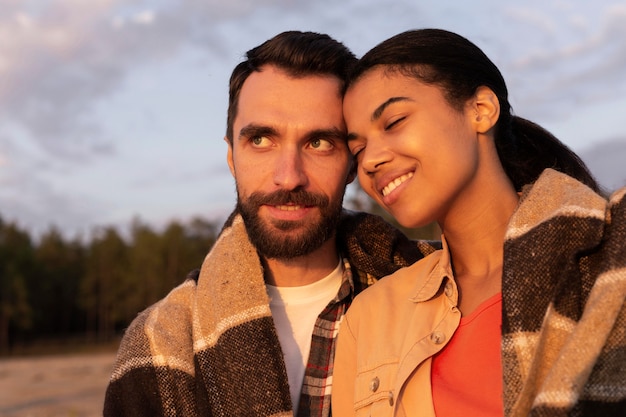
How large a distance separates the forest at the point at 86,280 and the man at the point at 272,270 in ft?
135

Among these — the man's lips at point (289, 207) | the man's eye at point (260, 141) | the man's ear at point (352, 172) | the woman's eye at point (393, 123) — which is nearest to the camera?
the woman's eye at point (393, 123)

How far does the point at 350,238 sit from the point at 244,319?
103 centimetres

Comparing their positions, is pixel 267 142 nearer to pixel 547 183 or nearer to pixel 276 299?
pixel 276 299

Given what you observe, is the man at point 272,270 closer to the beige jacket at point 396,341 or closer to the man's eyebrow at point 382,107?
the beige jacket at point 396,341

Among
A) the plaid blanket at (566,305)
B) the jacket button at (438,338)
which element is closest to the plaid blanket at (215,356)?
the jacket button at (438,338)

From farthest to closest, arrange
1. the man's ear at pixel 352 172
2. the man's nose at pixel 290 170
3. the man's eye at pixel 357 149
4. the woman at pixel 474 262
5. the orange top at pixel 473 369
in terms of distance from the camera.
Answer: the man's ear at pixel 352 172 → the man's nose at pixel 290 170 → the man's eye at pixel 357 149 → the orange top at pixel 473 369 → the woman at pixel 474 262

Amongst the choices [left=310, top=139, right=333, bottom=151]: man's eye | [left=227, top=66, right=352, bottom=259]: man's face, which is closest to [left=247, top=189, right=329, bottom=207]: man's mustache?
[left=227, top=66, right=352, bottom=259]: man's face

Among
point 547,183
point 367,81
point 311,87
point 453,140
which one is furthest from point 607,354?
point 311,87

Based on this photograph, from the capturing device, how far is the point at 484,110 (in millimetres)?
3023

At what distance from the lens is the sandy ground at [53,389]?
15791 mm

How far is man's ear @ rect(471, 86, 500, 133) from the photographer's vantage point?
2996mm

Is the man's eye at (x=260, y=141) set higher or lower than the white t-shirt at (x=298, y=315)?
higher

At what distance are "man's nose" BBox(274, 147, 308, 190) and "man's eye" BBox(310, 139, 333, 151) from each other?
0.10 meters

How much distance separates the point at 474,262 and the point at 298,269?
115 cm
